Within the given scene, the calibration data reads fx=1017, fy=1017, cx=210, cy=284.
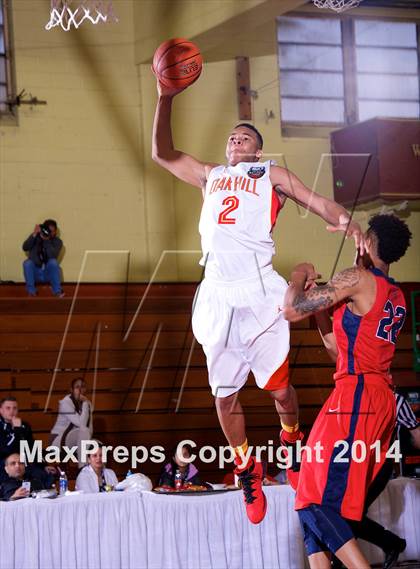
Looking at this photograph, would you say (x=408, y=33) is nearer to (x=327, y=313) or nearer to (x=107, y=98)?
(x=107, y=98)

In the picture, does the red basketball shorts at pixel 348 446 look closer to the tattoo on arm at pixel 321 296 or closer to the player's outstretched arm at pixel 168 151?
the tattoo on arm at pixel 321 296

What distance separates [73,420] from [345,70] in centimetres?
669

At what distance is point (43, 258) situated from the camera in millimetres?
12531

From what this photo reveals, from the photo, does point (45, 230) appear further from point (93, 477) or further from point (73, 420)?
point (93, 477)

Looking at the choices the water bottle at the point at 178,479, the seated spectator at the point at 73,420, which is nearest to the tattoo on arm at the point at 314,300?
the water bottle at the point at 178,479

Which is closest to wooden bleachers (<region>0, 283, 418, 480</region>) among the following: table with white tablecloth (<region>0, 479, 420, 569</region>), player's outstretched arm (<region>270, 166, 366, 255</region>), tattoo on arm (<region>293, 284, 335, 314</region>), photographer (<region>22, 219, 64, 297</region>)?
photographer (<region>22, 219, 64, 297</region>)

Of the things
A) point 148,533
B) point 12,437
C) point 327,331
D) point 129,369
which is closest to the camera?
point 327,331

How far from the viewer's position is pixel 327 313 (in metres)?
5.96

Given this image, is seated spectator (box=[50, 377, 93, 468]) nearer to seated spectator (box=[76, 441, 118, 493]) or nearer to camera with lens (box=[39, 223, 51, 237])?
seated spectator (box=[76, 441, 118, 493])

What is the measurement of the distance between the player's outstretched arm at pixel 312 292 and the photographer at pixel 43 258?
728 cm

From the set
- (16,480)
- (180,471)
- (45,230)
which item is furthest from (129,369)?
(16,480)

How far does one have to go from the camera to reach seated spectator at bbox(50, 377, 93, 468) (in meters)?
10.4

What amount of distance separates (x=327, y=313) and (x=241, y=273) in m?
0.63

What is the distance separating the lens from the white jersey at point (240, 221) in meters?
5.62
